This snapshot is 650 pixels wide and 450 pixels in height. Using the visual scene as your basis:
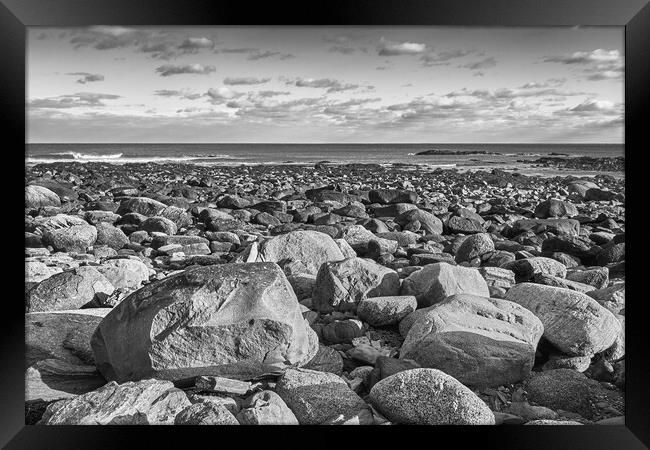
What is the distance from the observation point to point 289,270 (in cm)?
480

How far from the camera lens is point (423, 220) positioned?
317 inches

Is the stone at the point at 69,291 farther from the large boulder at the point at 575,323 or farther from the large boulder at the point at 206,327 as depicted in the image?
the large boulder at the point at 575,323

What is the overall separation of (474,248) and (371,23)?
12.5 feet

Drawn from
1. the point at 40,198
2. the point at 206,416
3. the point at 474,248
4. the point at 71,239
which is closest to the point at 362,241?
the point at 474,248

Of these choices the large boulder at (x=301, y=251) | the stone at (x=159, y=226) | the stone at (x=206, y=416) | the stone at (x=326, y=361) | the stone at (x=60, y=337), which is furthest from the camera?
the stone at (x=159, y=226)

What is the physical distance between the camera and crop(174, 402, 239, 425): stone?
9.25 feet

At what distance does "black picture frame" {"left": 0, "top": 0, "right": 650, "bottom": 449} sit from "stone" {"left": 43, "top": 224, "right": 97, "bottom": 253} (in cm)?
353

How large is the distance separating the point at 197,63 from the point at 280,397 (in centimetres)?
1487

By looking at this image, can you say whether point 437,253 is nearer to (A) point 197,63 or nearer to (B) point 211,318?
(B) point 211,318

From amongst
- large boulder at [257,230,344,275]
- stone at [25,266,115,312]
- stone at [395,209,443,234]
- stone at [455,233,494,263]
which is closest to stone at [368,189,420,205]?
stone at [395,209,443,234]

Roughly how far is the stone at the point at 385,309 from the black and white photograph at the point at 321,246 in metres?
0.01

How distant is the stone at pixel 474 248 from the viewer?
6.25 meters

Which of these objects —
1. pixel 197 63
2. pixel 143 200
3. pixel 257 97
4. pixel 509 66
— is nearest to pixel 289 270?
pixel 143 200

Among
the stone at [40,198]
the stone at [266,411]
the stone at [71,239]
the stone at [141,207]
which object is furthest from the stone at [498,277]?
the stone at [40,198]
